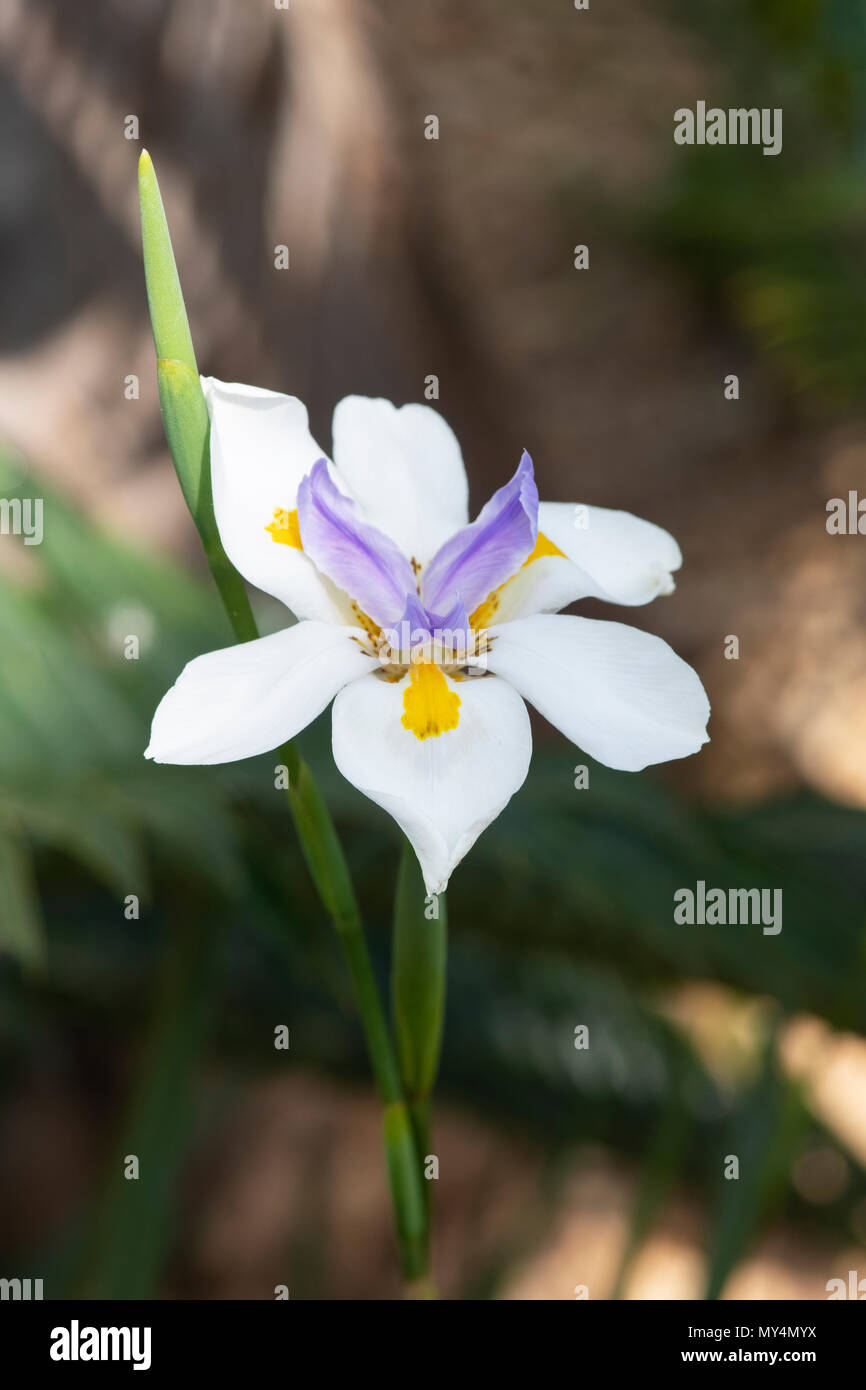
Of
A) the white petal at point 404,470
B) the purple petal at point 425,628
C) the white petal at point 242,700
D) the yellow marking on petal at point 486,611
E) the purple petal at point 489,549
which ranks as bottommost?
the white petal at point 242,700

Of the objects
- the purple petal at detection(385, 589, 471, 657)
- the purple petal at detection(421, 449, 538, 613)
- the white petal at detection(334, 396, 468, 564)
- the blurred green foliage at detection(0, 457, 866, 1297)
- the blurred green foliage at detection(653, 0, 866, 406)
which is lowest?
the blurred green foliage at detection(0, 457, 866, 1297)

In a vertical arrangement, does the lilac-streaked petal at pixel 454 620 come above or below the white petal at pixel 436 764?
above

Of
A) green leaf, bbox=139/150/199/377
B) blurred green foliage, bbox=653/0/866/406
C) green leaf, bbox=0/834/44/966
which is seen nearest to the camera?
green leaf, bbox=139/150/199/377

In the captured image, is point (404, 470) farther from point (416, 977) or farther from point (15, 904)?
point (15, 904)

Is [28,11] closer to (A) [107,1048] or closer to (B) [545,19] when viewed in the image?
(A) [107,1048]

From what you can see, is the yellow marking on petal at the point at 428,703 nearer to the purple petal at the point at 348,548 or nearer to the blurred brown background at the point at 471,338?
the purple petal at the point at 348,548

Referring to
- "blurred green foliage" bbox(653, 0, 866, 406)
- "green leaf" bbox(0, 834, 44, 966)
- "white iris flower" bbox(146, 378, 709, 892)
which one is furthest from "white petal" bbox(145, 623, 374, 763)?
"blurred green foliage" bbox(653, 0, 866, 406)

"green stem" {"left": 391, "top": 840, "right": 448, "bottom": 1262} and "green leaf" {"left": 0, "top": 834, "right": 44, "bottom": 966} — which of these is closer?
"green stem" {"left": 391, "top": 840, "right": 448, "bottom": 1262}

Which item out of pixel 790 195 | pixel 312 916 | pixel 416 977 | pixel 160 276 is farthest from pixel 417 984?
pixel 790 195

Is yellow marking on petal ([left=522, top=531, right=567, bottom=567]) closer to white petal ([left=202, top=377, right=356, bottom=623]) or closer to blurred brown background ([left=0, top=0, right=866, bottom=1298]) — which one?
white petal ([left=202, top=377, right=356, bottom=623])

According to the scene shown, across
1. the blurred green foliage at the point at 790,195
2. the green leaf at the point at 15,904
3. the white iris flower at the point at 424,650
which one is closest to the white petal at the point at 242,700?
the white iris flower at the point at 424,650
